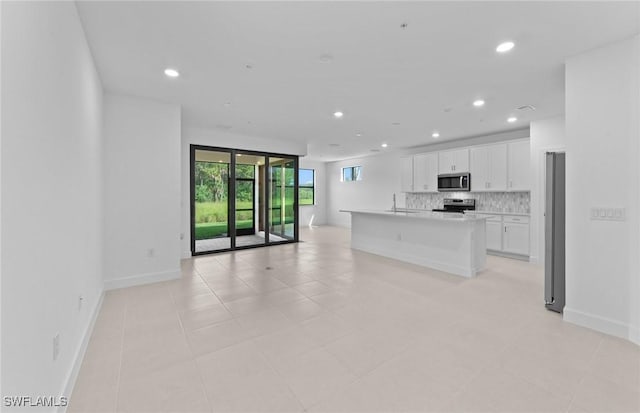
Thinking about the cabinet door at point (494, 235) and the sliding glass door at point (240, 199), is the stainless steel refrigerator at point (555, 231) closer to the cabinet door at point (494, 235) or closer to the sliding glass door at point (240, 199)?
the cabinet door at point (494, 235)

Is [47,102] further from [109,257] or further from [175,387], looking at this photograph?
[109,257]

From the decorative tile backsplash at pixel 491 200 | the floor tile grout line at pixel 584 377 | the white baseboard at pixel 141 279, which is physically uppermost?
the decorative tile backsplash at pixel 491 200

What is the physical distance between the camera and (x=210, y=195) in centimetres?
619

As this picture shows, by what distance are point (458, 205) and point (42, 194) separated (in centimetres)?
748

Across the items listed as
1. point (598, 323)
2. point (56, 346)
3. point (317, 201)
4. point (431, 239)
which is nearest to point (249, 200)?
point (431, 239)

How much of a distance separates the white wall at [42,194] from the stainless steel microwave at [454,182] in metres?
7.04

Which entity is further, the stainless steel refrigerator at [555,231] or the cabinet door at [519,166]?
the cabinet door at [519,166]

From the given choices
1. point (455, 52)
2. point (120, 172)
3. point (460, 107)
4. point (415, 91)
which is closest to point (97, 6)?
point (120, 172)

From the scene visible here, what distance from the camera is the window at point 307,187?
11.5m

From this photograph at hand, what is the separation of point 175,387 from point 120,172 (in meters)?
3.27

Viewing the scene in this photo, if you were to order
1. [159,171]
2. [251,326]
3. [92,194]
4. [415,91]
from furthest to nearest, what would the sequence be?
[159,171] < [415,91] < [92,194] < [251,326]

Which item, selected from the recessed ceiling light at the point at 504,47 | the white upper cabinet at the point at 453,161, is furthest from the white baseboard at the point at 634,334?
the white upper cabinet at the point at 453,161

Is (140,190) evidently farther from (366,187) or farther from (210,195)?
(366,187)

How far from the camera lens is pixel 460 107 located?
456 centimetres
